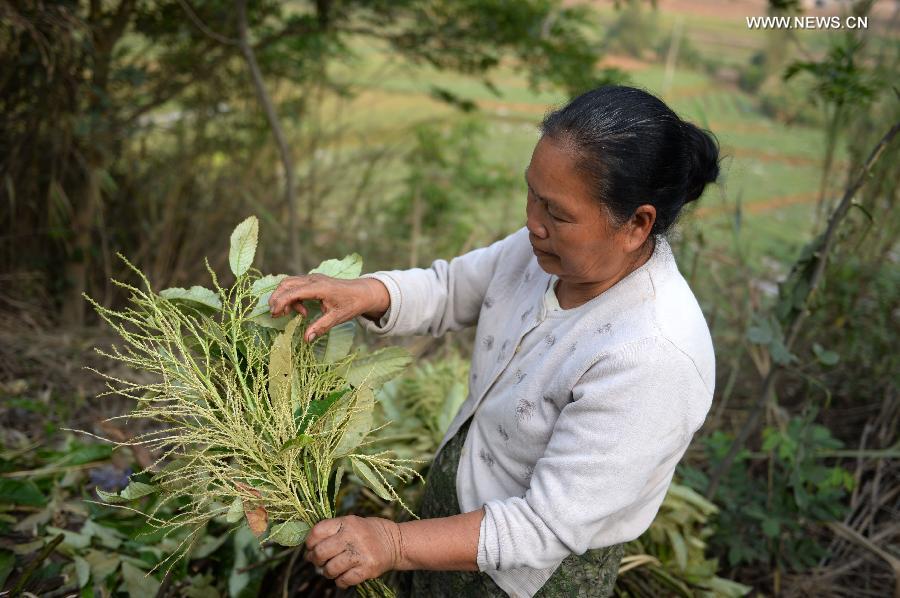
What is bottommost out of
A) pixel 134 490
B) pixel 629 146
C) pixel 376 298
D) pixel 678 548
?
pixel 678 548

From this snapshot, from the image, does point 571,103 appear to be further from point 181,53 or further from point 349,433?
point 181,53

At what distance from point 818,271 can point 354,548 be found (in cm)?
157

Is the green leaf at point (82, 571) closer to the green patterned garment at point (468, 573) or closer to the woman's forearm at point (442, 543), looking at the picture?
the green patterned garment at point (468, 573)

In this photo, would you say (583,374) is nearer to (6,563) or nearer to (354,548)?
(354,548)

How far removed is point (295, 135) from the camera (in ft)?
14.4

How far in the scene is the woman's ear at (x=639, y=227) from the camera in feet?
4.29

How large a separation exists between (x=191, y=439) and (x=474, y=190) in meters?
3.87

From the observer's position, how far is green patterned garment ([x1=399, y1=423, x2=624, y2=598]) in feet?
5.02

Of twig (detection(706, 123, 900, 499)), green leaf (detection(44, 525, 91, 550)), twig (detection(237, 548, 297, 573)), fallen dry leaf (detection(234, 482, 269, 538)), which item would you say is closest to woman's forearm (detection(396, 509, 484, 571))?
fallen dry leaf (detection(234, 482, 269, 538))

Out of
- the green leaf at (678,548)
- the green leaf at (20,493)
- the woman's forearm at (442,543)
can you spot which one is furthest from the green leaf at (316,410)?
the green leaf at (678,548)

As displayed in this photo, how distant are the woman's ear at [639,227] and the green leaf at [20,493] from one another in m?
1.70

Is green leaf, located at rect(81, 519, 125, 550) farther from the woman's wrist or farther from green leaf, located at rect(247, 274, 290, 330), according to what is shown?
the woman's wrist

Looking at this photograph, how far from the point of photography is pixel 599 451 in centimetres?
126

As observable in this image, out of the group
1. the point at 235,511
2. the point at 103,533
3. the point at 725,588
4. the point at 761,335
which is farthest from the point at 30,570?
the point at 761,335
